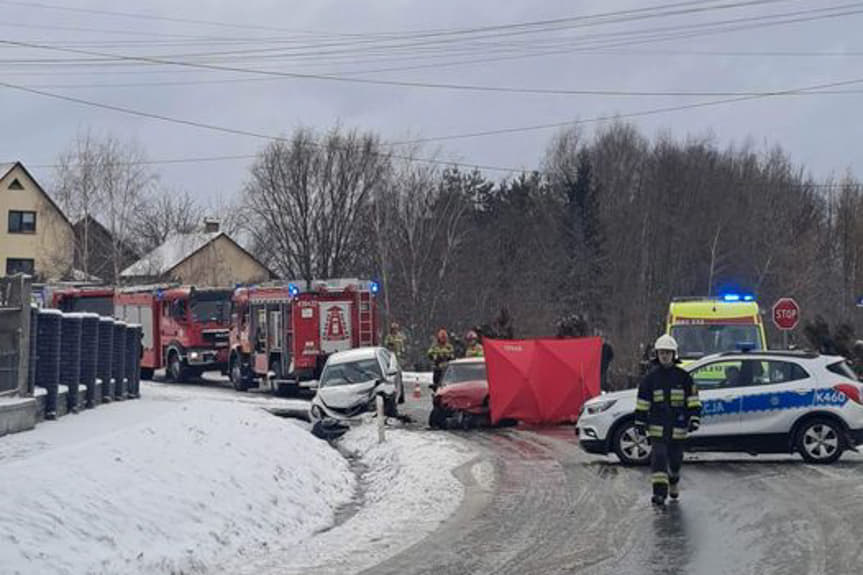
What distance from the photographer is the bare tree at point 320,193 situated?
235 ft

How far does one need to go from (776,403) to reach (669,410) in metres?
4.07

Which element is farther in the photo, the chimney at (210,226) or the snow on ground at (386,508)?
the chimney at (210,226)

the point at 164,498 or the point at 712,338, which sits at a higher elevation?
the point at 712,338

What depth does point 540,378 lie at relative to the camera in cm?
2464

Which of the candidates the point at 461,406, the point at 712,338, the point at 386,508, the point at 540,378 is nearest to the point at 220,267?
the point at 461,406

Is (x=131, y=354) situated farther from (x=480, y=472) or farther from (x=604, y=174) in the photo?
(x=604, y=174)

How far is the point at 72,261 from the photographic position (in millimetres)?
74125

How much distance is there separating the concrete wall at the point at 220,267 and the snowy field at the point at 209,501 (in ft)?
190

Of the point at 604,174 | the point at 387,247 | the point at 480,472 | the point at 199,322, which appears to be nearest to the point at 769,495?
the point at 480,472

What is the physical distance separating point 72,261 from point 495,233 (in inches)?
1009

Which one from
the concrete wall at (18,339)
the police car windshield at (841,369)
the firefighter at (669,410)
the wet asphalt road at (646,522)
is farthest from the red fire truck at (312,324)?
the firefighter at (669,410)

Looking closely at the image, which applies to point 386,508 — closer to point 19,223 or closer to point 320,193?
point 320,193

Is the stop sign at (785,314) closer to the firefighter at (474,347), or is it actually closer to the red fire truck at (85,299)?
the firefighter at (474,347)

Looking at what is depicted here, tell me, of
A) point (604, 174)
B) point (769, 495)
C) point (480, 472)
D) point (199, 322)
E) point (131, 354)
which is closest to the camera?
point (769, 495)
